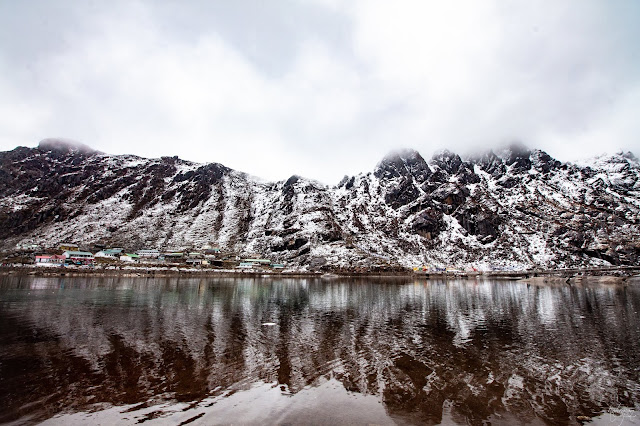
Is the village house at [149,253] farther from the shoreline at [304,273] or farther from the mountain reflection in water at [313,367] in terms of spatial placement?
the mountain reflection in water at [313,367]

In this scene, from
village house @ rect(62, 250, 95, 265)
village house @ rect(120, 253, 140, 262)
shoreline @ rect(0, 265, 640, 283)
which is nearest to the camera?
shoreline @ rect(0, 265, 640, 283)

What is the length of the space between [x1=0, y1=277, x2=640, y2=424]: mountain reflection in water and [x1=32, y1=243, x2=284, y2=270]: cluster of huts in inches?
4580

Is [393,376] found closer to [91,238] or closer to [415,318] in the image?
[415,318]

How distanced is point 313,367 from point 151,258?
158 meters

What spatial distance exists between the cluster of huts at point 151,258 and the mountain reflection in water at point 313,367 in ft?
382

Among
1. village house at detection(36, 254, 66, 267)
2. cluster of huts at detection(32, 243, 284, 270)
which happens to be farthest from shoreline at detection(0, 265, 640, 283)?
cluster of huts at detection(32, 243, 284, 270)

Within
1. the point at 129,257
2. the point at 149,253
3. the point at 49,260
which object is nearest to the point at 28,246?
the point at 49,260

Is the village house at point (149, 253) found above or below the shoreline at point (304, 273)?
above

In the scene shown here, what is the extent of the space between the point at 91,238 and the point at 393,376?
206m

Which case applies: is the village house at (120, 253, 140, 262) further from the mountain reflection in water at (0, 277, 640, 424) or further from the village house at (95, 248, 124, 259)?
the mountain reflection in water at (0, 277, 640, 424)

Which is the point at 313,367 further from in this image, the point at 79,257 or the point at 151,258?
the point at 151,258

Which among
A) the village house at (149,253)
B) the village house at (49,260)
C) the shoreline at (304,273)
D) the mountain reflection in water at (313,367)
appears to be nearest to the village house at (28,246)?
the village house at (49,260)

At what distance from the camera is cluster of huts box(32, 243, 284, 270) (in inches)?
5074

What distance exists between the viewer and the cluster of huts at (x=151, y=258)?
128875 mm
